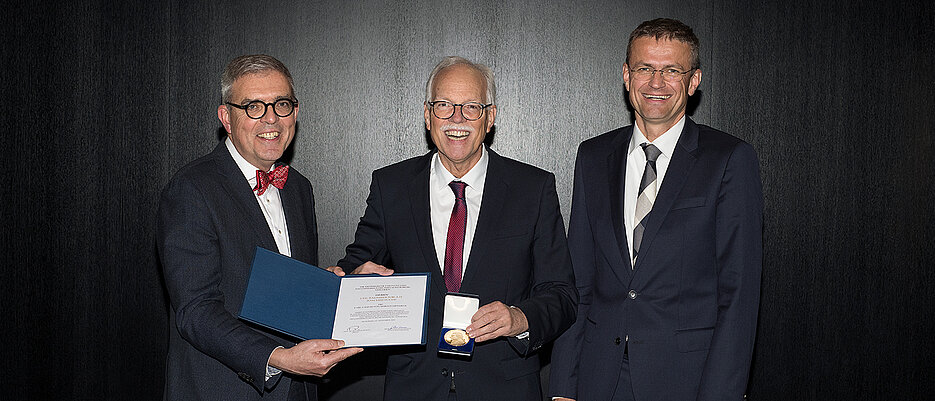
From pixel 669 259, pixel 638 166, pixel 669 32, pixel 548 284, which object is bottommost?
pixel 548 284

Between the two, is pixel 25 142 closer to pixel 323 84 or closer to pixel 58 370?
pixel 58 370

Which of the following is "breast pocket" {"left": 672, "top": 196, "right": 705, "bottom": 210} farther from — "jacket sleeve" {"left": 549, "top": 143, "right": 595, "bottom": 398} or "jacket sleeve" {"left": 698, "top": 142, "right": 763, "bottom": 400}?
"jacket sleeve" {"left": 549, "top": 143, "right": 595, "bottom": 398}

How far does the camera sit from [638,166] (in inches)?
105

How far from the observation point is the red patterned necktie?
103 inches

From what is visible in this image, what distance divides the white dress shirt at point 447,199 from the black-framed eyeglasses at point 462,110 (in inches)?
6.7

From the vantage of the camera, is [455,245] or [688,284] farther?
[455,245]

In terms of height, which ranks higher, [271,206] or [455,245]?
[271,206]

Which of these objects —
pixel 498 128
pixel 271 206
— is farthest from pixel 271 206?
pixel 498 128

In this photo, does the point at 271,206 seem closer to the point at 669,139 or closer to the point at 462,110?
the point at 462,110

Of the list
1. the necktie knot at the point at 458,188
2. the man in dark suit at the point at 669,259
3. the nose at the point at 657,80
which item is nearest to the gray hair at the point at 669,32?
the man in dark suit at the point at 669,259

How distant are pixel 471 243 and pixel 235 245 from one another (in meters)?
0.84

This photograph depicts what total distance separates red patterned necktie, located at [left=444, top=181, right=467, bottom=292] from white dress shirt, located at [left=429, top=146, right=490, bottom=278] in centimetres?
2

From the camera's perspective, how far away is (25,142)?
4473 millimetres

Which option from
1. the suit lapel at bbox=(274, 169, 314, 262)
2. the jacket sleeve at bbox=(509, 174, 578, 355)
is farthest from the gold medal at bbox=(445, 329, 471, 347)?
the suit lapel at bbox=(274, 169, 314, 262)
